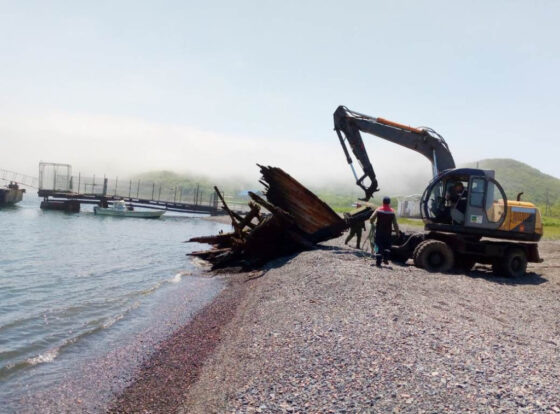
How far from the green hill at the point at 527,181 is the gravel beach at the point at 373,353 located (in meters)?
149

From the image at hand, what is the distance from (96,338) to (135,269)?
38.9 feet

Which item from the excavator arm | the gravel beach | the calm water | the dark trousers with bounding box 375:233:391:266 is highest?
the excavator arm

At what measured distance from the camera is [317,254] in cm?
1789

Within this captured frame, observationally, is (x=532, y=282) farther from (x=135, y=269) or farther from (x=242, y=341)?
(x=135, y=269)

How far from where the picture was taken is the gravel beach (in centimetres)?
571

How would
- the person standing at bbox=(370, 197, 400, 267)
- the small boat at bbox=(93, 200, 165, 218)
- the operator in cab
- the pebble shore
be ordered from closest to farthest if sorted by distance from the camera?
the pebble shore
the person standing at bbox=(370, 197, 400, 267)
the operator in cab
the small boat at bbox=(93, 200, 165, 218)

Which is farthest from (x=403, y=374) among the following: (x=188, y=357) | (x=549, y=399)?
(x=188, y=357)

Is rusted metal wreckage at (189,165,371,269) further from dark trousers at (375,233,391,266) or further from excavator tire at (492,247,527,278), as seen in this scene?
excavator tire at (492,247,527,278)

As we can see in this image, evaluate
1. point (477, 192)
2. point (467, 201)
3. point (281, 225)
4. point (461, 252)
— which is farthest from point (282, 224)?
point (477, 192)

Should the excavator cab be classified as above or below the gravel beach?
above

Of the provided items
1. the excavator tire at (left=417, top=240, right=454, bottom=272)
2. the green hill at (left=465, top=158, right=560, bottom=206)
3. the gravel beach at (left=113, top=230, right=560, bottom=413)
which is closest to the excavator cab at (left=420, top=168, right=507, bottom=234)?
the excavator tire at (left=417, top=240, right=454, bottom=272)

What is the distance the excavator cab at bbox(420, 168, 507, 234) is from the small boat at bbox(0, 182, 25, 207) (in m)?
90.4

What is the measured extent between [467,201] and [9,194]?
92373 mm

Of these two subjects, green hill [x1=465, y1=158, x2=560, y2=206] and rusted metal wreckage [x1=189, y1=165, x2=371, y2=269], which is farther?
green hill [x1=465, y1=158, x2=560, y2=206]
